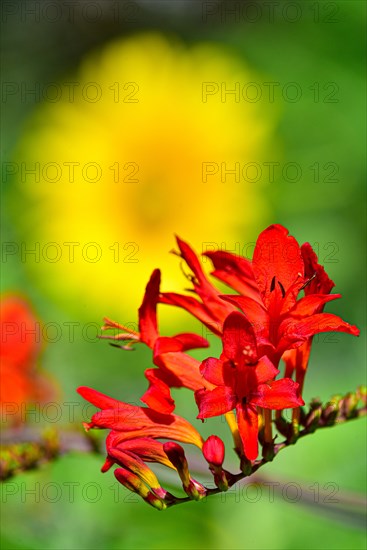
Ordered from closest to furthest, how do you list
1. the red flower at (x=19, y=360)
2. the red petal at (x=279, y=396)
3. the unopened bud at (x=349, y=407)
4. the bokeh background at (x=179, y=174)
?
the red petal at (x=279, y=396) < the unopened bud at (x=349, y=407) < the red flower at (x=19, y=360) < the bokeh background at (x=179, y=174)

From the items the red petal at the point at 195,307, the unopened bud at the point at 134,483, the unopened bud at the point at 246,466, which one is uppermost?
the red petal at the point at 195,307

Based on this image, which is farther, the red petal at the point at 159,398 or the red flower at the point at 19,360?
the red flower at the point at 19,360

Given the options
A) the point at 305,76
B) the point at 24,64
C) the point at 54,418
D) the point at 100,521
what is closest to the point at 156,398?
the point at 100,521

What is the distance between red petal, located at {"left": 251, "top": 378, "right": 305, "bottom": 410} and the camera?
19.9 inches

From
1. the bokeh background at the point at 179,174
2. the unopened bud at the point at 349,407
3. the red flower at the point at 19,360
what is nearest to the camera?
the unopened bud at the point at 349,407

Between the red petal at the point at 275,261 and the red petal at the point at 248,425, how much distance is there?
0.08 meters

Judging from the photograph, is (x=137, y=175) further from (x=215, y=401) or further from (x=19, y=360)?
(x=215, y=401)

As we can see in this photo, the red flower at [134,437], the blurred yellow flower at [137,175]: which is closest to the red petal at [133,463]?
the red flower at [134,437]

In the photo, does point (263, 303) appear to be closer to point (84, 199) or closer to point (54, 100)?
point (84, 199)

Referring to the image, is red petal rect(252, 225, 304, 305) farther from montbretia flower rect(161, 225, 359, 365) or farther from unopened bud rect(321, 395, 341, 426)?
unopened bud rect(321, 395, 341, 426)

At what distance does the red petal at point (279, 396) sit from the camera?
1.66 ft

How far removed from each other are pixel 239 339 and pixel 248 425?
0.19ft

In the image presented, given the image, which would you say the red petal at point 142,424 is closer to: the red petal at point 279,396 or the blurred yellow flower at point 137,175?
the red petal at point 279,396

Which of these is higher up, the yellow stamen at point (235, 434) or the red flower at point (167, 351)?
the red flower at point (167, 351)
